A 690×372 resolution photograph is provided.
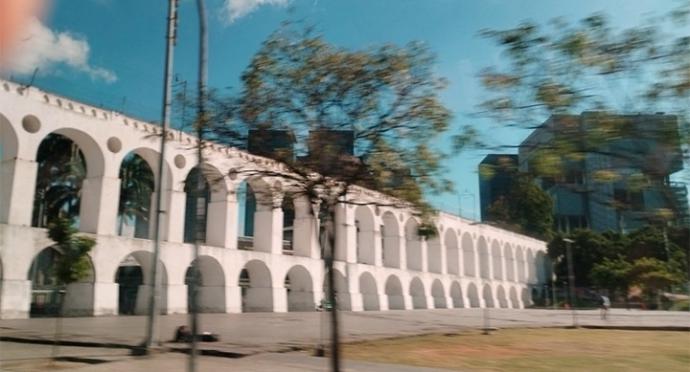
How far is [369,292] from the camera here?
147 feet

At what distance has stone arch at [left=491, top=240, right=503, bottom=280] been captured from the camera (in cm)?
6462

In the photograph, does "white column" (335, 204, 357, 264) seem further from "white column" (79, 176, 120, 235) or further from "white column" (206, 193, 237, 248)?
"white column" (79, 176, 120, 235)

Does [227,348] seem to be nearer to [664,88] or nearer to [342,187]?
[342,187]

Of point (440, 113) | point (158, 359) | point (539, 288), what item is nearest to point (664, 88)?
point (440, 113)

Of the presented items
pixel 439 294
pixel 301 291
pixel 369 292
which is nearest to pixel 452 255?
pixel 439 294

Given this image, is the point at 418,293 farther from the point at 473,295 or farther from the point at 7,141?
the point at 7,141

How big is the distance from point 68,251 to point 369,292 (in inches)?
1388

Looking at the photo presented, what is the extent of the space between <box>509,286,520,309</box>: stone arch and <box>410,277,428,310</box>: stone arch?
2071 centimetres

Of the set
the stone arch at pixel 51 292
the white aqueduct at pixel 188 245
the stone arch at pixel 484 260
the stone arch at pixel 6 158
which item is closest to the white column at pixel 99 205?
the white aqueduct at pixel 188 245

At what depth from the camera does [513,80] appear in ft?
16.8

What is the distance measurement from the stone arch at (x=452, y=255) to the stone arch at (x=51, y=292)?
35.2 meters

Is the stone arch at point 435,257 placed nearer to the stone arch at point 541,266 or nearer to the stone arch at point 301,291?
the stone arch at point 301,291

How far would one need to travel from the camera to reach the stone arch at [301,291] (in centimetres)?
3838

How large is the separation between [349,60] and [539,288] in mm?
71035
